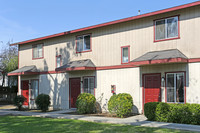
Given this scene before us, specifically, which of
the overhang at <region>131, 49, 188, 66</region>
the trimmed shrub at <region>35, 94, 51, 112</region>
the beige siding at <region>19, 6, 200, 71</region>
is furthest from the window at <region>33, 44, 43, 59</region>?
the overhang at <region>131, 49, 188, 66</region>

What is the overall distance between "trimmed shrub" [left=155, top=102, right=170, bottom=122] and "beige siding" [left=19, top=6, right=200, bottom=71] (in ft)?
9.83

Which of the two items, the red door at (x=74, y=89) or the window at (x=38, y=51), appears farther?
the window at (x=38, y=51)

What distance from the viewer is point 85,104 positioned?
48.0 ft

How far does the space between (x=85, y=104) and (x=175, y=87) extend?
5.50 meters

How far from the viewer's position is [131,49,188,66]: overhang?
37.6 feet

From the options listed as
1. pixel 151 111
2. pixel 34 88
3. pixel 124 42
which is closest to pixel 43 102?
pixel 34 88

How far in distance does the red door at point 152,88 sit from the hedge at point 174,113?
1624mm

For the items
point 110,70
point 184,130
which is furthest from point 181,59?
point 110,70

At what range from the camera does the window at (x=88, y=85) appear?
16.3 m

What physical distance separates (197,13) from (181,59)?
259cm

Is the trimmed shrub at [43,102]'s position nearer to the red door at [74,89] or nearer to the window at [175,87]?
the red door at [74,89]

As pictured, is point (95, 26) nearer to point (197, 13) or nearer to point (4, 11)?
point (197, 13)

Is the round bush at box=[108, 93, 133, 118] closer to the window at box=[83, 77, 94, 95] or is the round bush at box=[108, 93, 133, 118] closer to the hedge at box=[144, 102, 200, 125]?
the hedge at box=[144, 102, 200, 125]

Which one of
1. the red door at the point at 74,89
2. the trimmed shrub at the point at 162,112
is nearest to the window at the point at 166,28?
the trimmed shrub at the point at 162,112
